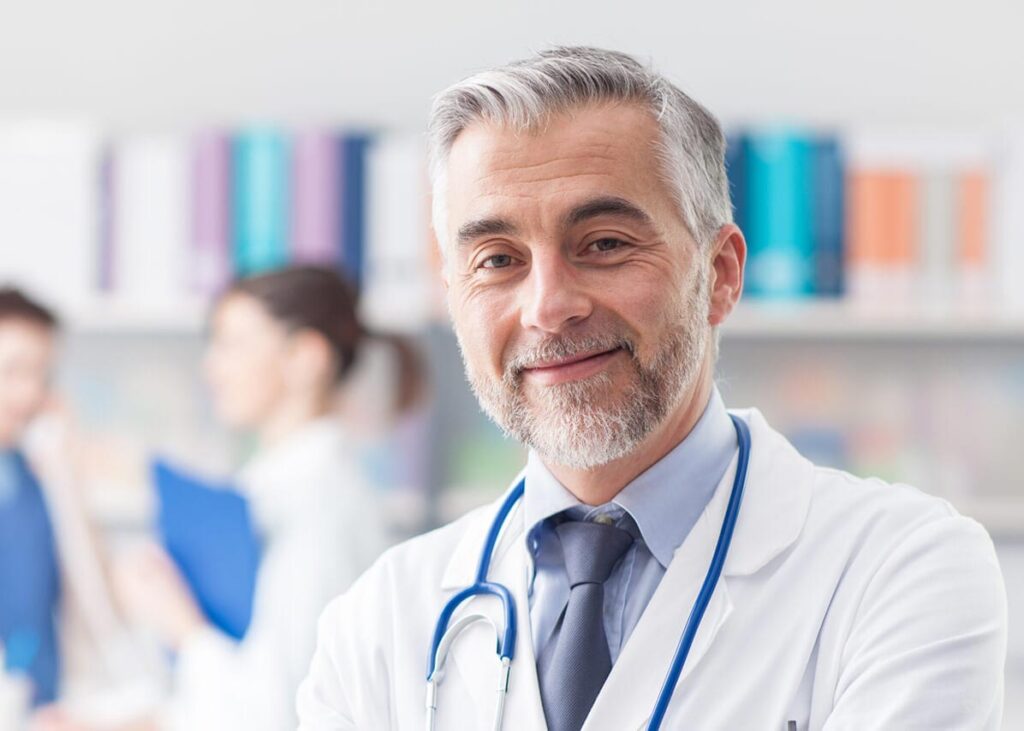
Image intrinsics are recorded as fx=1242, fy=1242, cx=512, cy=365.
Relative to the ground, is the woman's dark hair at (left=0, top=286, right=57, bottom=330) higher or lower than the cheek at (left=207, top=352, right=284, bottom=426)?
higher

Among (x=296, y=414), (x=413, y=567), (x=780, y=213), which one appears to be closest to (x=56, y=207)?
(x=296, y=414)

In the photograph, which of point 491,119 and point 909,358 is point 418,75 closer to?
point 909,358

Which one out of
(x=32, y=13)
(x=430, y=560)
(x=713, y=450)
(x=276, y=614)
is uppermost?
(x=32, y=13)

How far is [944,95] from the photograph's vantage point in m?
2.61

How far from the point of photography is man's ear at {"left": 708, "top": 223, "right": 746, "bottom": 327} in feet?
3.86

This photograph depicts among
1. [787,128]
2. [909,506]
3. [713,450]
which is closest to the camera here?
[909,506]

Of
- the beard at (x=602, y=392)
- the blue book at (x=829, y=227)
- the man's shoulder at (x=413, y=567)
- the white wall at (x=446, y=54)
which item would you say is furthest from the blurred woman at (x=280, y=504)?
the beard at (x=602, y=392)

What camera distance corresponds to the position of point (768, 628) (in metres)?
1.03

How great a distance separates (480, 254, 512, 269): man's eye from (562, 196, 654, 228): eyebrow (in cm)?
7

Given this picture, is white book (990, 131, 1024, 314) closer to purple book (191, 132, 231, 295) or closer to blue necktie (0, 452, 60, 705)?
purple book (191, 132, 231, 295)

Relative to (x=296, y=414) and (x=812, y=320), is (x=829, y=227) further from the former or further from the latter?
(x=296, y=414)

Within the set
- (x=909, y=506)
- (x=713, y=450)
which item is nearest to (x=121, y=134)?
(x=713, y=450)

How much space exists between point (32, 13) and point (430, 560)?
79.8 inches

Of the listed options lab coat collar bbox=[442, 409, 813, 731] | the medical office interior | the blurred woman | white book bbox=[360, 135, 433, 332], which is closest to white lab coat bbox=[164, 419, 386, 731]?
the blurred woman
